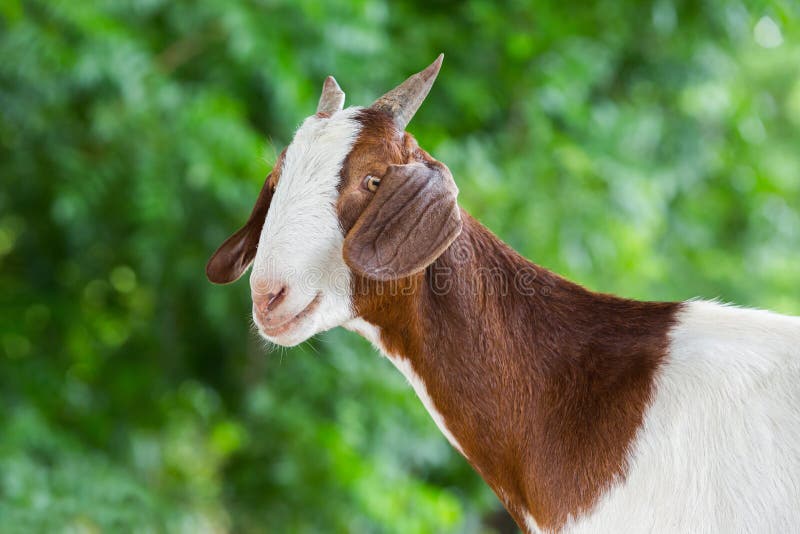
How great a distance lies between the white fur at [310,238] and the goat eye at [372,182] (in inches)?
1.9

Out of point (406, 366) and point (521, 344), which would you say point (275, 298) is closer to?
point (406, 366)

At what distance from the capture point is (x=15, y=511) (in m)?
3.58

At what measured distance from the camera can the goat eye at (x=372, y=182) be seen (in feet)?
5.12

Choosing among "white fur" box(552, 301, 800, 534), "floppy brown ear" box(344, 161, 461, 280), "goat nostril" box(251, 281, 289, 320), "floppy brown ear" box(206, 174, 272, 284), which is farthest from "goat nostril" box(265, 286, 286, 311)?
"white fur" box(552, 301, 800, 534)

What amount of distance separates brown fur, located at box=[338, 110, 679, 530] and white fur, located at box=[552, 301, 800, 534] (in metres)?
0.04

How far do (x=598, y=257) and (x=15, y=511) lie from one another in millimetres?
2873

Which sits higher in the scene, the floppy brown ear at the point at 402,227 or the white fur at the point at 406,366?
the floppy brown ear at the point at 402,227

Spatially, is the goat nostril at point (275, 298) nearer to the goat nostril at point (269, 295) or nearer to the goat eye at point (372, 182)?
the goat nostril at point (269, 295)

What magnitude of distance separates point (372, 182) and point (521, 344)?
16.7 inches

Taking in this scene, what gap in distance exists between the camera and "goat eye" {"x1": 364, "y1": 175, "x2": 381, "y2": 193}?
1561mm

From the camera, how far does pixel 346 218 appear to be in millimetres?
1549

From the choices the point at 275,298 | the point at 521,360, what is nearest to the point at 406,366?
the point at 521,360

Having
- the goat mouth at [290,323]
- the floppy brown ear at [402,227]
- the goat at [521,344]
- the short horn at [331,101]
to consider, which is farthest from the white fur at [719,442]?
the short horn at [331,101]

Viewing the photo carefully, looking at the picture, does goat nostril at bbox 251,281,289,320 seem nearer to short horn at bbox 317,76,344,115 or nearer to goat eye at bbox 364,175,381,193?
goat eye at bbox 364,175,381,193
